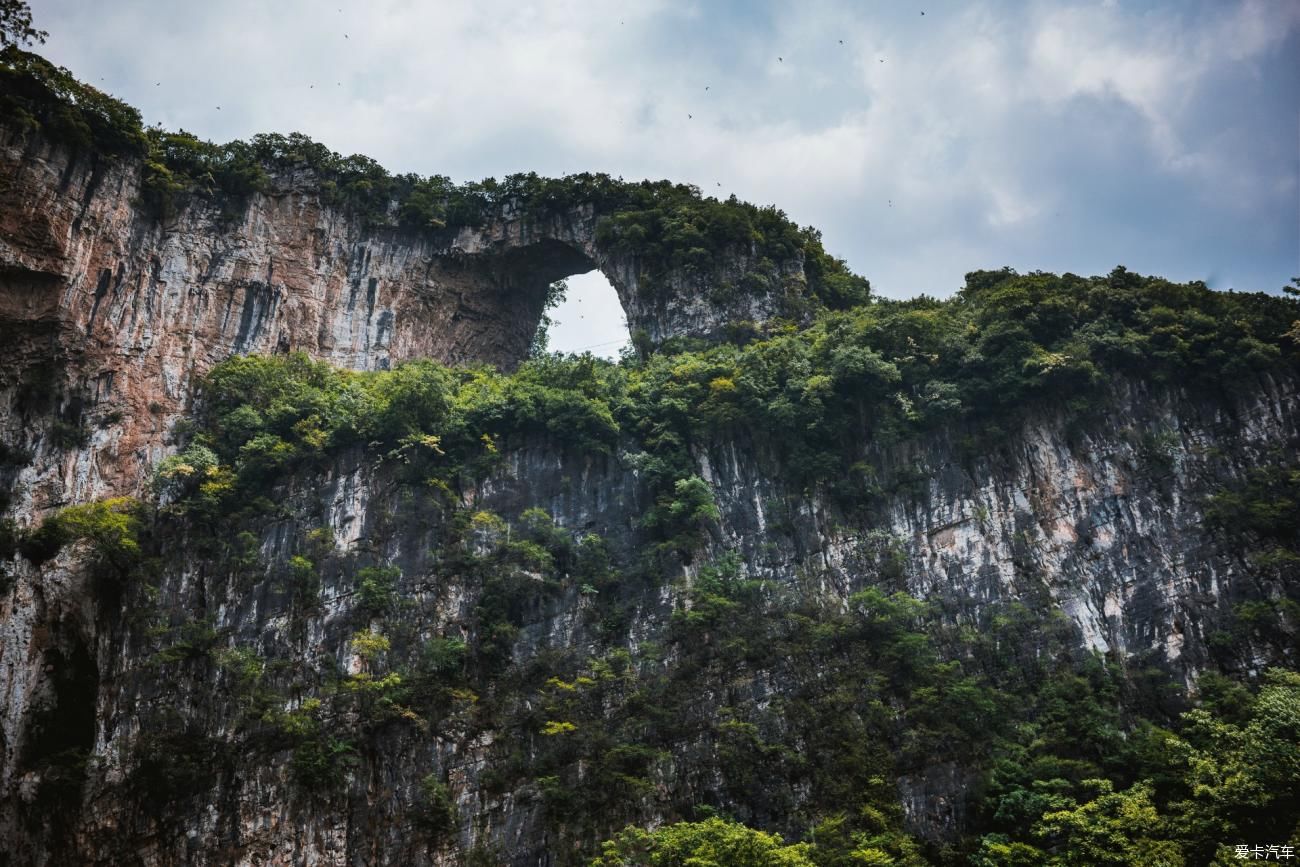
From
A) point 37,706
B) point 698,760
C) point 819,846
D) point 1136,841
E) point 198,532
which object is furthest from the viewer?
point 198,532

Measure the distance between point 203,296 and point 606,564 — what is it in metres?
12.2

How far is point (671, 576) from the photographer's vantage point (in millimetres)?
21641

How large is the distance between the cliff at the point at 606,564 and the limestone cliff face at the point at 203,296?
0.10 meters

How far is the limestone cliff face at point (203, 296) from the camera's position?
917 inches

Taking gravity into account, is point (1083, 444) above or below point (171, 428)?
below

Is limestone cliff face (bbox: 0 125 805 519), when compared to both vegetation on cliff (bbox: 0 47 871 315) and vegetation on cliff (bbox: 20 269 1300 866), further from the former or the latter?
vegetation on cliff (bbox: 20 269 1300 866)

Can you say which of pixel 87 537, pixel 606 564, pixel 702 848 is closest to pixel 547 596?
pixel 606 564

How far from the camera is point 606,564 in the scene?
872 inches

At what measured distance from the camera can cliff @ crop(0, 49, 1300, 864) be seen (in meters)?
18.6

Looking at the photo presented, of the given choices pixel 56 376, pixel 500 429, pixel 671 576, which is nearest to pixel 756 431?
pixel 671 576

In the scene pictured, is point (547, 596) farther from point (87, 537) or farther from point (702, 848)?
point (87, 537)

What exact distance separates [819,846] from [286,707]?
32.3ft

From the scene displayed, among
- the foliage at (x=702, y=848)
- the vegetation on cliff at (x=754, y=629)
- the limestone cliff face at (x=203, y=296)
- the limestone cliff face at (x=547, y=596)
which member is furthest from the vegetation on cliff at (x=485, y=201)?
the foliage at (x=702, y=848)

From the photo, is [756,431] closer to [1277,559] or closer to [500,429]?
[500,429]
